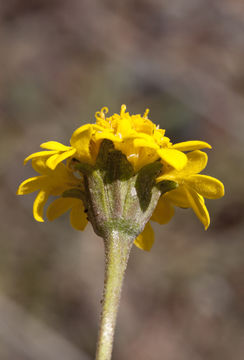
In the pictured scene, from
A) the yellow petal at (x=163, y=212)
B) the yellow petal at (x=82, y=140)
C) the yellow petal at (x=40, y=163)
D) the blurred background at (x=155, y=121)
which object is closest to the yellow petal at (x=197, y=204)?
the yellow petal at (x=163, y=212)

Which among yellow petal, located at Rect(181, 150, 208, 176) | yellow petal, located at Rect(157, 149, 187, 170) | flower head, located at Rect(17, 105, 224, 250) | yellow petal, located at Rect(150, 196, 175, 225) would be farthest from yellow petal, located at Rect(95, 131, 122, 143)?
yellow petal, located at Rect(150, 196, 175, 225)

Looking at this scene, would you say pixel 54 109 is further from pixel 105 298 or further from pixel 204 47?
pixel 105 298

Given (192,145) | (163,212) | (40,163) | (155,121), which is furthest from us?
(155,121)

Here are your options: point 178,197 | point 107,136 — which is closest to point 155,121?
point 178,197

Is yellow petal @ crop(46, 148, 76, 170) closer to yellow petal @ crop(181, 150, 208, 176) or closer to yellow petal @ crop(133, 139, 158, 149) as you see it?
yellow petal @ crop(133, 139, 158, 149)

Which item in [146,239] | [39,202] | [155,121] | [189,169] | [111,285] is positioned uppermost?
[155,121]

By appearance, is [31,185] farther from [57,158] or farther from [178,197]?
[178,197]

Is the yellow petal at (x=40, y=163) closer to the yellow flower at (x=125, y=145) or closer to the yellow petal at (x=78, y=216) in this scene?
the yellow flower at (x=125, y=145)
